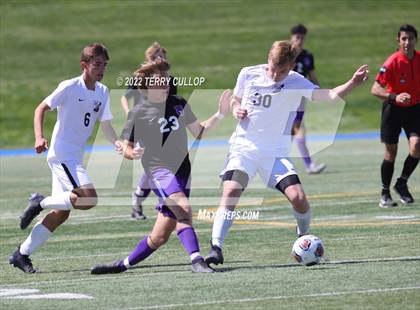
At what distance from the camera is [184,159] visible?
32.2 feet

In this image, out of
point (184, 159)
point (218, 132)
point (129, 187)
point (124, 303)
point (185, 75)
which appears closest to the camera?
point (124, 303)

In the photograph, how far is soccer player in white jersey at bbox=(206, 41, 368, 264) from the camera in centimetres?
984

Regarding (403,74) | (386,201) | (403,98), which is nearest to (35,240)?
(403,98)

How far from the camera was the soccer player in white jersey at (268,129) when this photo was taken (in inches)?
388

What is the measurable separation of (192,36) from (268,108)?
108 feet

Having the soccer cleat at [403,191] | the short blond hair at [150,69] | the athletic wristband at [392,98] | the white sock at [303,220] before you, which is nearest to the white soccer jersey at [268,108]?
the white sock at [303,220]

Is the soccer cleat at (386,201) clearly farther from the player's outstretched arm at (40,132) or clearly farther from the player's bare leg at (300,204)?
the player's outstretched arm at (40,132)

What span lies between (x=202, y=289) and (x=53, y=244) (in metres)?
4.28

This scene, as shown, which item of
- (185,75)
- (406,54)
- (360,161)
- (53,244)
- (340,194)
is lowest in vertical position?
(185,75)

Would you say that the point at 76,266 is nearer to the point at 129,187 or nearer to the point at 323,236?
the point at 323,236

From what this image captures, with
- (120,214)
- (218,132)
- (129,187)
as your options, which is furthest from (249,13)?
(120,214)

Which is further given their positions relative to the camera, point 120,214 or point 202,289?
point 120,214

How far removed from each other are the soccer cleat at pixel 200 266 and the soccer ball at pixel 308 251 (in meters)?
0.77

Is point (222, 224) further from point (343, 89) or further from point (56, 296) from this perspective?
point (56, 296)
